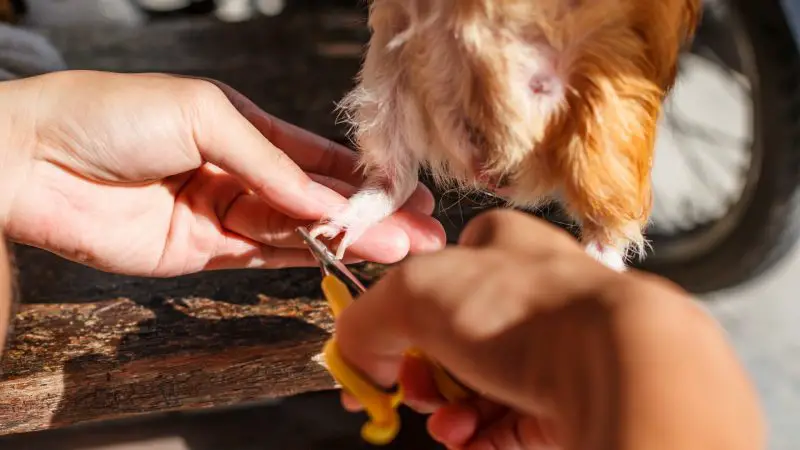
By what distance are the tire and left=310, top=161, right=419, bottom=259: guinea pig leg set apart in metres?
0.50

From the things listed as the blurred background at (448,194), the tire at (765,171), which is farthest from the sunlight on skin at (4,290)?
the tire at (765,171)

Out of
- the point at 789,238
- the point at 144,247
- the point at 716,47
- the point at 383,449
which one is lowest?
the point at 383,449

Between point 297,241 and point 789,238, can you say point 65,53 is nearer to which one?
point 297,241

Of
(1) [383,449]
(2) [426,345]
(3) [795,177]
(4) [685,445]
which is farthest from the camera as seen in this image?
(1) [383,449]

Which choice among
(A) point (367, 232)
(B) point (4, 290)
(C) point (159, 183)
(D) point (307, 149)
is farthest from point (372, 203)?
(B) point (4, 290)

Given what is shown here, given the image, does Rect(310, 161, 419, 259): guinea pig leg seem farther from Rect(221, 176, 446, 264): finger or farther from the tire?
the tire

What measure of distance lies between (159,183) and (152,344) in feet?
0.59

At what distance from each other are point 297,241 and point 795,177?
2.16 ft

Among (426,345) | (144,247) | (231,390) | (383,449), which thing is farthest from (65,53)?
(426,345)

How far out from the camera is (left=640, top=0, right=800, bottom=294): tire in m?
0.85

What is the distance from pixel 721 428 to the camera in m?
0.26

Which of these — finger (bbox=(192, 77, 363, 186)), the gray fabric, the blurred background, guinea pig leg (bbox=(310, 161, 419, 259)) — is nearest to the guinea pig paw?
guinea pig leg (bbox=(310, 161, 419, 259))

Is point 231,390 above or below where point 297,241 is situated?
below

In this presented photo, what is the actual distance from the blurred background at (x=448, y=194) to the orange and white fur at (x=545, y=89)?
229 mm
